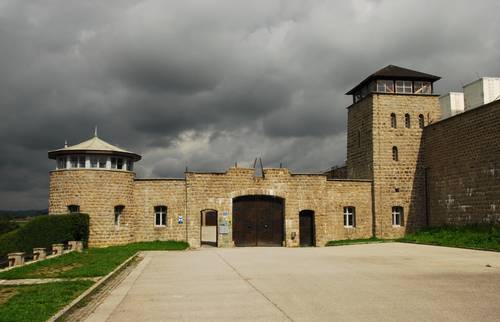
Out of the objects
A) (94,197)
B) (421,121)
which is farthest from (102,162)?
(421,121)

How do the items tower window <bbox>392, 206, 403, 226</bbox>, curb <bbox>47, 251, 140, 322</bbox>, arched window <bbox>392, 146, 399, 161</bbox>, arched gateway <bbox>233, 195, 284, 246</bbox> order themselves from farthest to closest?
1. arched window <bbox>392, 146, 399, 161</bbox>
2. tower window <bbox>392, 206, 403, 226</bbox>
3. arched gateway <bbox>233, 195, 284, 246</bbox>
4. curb <bbox>47, 251, 140, 322</bbox>

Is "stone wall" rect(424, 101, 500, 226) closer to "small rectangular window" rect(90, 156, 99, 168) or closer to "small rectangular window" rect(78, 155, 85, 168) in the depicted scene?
"small rectangular window" rect(90, 156, 99, 168)

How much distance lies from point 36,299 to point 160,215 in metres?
17.1

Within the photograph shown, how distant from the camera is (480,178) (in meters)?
24.5

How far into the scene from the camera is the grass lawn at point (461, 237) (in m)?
21.8

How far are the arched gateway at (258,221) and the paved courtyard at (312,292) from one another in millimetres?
10599

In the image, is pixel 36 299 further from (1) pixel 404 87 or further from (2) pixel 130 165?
(1) pixel 404 87

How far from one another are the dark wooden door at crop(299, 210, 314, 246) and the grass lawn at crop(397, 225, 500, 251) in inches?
213

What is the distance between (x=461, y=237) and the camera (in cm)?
2430

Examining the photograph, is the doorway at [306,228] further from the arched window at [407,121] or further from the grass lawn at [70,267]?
the grass lawn at [70,267]

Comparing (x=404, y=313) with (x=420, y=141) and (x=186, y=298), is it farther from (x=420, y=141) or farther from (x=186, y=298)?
(x=420, y=141)

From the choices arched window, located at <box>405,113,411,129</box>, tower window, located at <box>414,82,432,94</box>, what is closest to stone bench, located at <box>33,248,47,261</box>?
arched window, located at <box>405,113,411,129</box>

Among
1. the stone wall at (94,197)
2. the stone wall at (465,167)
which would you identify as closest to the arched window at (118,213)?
the stone wall at (94,197)

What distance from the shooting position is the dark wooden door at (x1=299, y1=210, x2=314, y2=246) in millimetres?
27797
